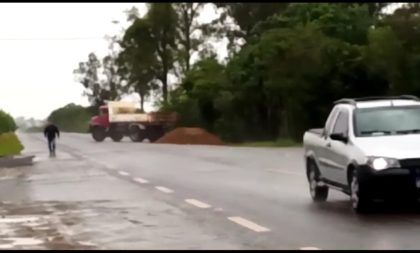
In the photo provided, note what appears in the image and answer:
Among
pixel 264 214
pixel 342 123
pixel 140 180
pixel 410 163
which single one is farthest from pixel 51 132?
pixel 410 163

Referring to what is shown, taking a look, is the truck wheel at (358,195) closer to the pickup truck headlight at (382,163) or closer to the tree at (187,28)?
the pickup truck headlight at (382,163)

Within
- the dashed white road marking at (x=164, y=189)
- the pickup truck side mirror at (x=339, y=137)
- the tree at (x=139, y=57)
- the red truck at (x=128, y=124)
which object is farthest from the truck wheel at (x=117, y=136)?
the pickup truck side mirror at (x=339, y=137)

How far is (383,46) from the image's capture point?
50781 mm

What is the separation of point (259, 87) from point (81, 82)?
85116mm

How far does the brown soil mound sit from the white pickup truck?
151ft

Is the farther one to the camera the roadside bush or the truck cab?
the truck cab

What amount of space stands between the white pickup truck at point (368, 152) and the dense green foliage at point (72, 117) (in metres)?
137

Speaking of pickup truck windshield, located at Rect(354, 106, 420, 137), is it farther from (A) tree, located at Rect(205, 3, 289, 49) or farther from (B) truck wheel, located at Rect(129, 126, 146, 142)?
(A) tree, located at Rect(205, 3, 289, 49)

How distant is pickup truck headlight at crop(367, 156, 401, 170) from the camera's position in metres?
13.4

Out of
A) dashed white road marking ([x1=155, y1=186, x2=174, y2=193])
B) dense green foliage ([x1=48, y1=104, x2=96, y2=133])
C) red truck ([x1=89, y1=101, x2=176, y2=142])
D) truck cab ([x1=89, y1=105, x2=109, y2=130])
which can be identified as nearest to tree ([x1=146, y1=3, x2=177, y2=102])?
red truck ([x1=89, y1=101, x2=176, y2=142])

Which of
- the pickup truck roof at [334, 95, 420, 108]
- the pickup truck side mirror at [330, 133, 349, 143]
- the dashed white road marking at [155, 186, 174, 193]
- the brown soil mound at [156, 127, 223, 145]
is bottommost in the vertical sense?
the brown soil mound at [156, 127, 223, 145]

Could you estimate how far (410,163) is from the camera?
44.0 feet

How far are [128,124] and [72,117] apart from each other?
108 metres

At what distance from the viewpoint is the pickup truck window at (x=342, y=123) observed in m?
15.2
